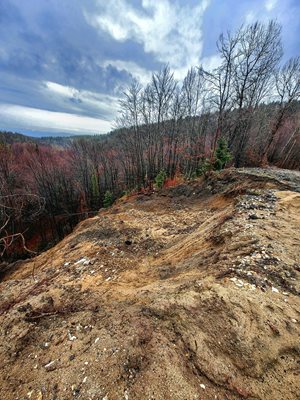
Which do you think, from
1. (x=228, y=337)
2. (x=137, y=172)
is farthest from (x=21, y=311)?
(x=137, y=172)

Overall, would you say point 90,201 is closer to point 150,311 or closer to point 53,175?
point 53,175

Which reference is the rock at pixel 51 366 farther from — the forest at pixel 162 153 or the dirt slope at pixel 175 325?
the forest at pixel 162 153

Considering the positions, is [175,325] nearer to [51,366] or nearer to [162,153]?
[51,366]

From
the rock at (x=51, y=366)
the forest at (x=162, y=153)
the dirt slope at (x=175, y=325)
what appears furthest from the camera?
the forest at (x=162, y=153)

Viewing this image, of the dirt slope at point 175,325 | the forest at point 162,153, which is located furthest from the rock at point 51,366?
the forest at point 162,153

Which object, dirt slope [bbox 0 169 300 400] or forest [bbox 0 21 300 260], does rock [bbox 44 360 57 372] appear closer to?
dirt slope [bbox 0 169 300 400]

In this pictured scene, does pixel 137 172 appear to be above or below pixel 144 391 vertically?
below

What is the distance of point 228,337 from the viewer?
2.24m

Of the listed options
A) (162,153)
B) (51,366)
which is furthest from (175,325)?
(162,153)

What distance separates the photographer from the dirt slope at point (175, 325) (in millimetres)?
1911

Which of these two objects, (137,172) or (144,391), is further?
(137,172)

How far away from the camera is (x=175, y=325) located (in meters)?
2.39

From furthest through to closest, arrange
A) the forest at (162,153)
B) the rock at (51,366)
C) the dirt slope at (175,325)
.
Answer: the forest at (162,153), the rock at (51,366), the dirt slope at (175,325)

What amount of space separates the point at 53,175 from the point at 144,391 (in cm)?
2714
